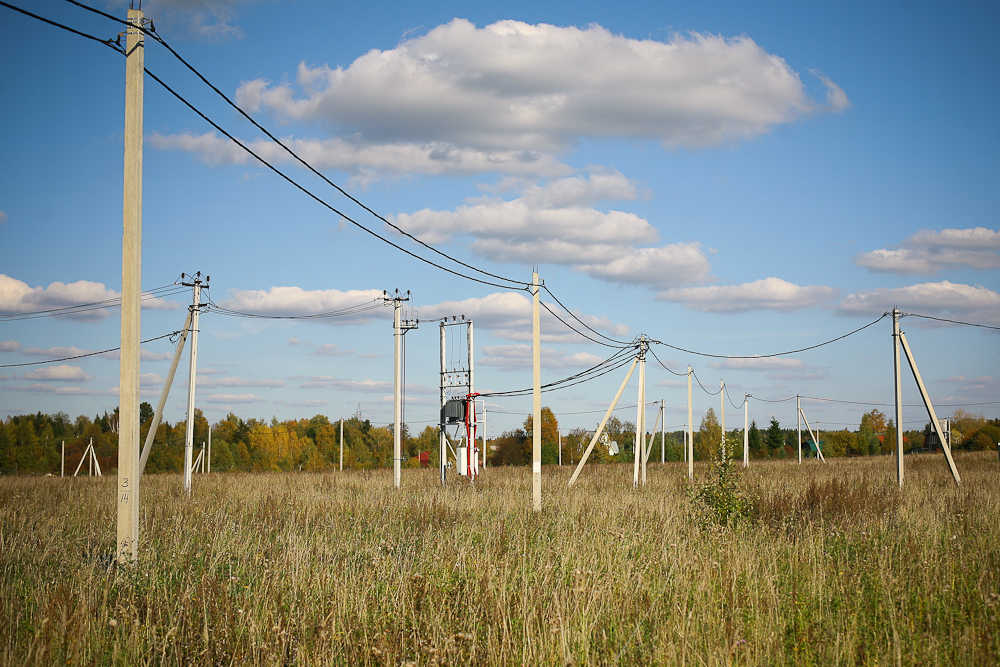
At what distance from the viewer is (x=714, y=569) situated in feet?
23.2

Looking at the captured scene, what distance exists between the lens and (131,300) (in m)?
7.02

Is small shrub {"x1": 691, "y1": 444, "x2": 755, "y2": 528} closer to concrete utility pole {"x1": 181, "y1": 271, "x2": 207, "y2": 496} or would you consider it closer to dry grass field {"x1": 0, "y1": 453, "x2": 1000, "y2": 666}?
dry grass field {"x1": 0, "y1": 453, "x2": 1000, "y2": 666}

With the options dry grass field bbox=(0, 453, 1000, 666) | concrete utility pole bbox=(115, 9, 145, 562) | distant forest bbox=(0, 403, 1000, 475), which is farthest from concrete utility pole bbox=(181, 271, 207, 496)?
distant forest bbox=(0, 403, 1000, 475)

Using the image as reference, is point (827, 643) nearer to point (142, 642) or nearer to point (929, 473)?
point (142, 642)

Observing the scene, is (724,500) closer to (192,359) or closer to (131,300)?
(131,300)

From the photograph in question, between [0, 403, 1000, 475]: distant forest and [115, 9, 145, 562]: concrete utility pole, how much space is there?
1796 inches

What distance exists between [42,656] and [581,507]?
1029 cm

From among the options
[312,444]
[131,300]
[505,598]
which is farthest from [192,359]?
[312,444]

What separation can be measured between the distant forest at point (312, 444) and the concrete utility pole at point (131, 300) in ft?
150

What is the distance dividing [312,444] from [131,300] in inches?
2795

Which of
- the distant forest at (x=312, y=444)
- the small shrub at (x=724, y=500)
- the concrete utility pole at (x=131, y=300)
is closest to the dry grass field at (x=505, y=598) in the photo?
the concrete utility pole at (x=131, y=300)

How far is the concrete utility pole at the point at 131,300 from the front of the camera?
271 inches

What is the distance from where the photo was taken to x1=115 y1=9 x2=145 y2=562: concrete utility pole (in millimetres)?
6879

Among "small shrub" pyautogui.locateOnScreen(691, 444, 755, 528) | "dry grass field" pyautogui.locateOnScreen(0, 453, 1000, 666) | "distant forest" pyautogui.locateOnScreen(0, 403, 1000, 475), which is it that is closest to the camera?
"dry grass field" pyautogui.locateOnScreen(0, 453, 1000, 666)
